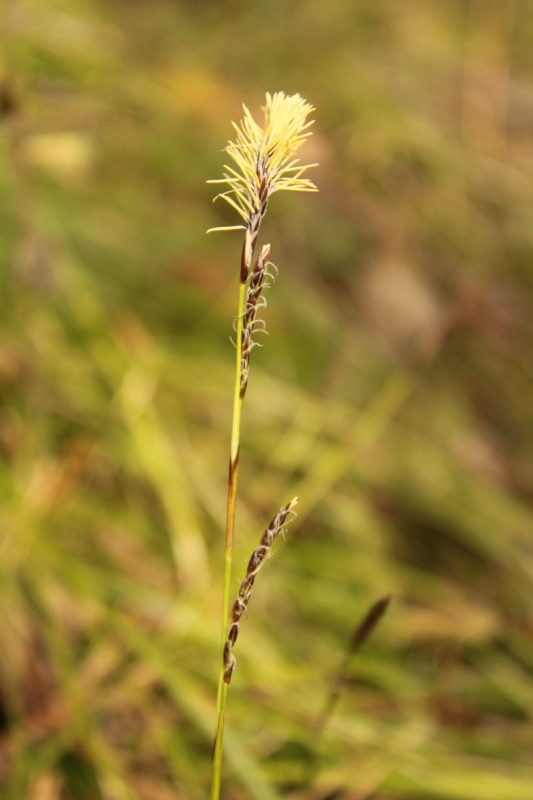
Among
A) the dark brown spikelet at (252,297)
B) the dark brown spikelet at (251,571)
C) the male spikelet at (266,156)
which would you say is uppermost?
the male spikelet at (266,156)

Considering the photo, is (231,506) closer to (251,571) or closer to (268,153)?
(251,571)

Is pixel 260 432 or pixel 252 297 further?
pixel 260 432

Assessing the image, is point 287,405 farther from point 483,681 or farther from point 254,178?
point 254,178

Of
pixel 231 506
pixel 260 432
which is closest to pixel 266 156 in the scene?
pixel 231 506

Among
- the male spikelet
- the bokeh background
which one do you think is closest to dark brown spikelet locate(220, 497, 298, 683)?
the male spikelet

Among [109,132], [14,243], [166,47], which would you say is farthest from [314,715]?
[166,47]

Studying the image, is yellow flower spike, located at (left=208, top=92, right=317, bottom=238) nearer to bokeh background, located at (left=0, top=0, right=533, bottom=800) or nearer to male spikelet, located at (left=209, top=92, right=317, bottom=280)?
male spikelet, located at (left=209, top=92, right=317, bottom=280)

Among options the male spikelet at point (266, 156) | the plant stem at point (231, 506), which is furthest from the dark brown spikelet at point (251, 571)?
the male spikelet at point (266, 156)

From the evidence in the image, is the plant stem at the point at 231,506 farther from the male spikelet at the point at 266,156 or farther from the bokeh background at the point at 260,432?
the bokeh background at the point at 260,432
